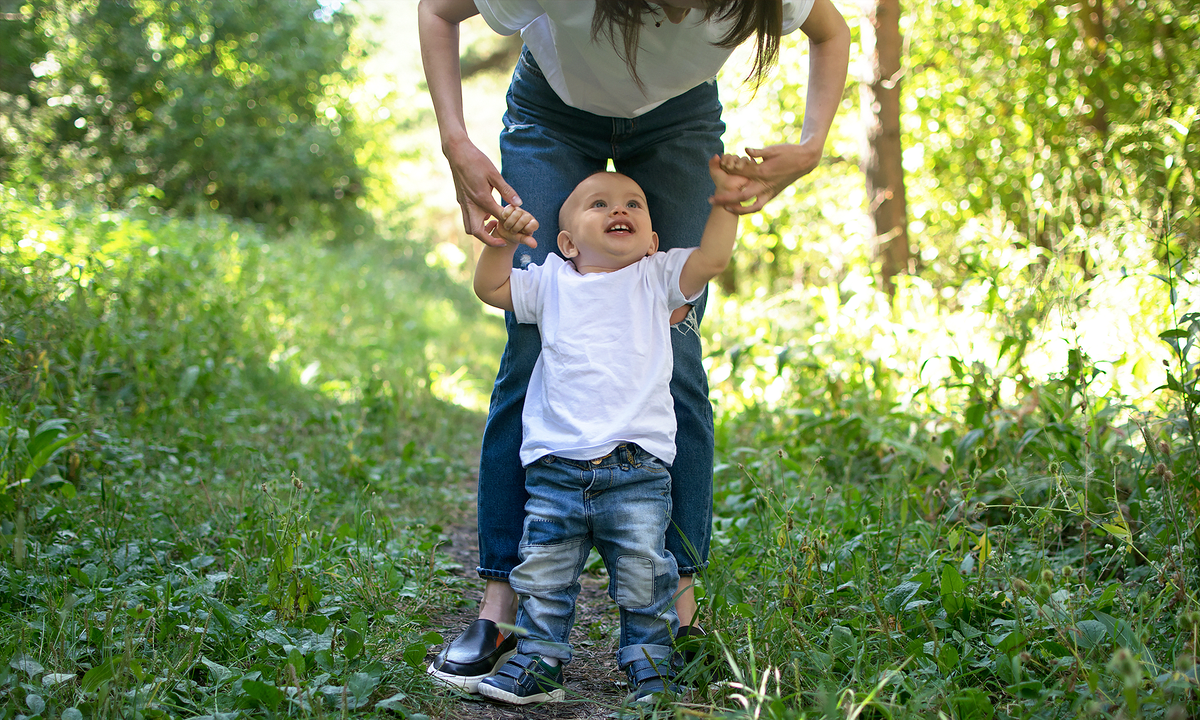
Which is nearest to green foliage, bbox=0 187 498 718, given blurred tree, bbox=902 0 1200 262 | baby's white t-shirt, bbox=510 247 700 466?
baby's white t-shirt, bbox=510 247 700 466

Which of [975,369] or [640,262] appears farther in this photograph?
[975,369]

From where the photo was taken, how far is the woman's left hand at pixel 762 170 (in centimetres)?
161

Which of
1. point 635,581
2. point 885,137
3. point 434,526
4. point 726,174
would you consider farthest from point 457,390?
point 726,174

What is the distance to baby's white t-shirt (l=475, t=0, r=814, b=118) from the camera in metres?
1.63

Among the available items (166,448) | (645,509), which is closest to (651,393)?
(645,509)

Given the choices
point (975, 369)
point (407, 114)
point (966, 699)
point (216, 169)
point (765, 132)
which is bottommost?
point (966, 699)

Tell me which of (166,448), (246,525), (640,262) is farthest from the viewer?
(166,448)

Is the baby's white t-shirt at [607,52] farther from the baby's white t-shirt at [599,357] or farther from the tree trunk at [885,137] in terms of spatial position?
the tree trunk at [885,137]

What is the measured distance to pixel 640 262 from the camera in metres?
1.85

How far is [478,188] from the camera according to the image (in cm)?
169

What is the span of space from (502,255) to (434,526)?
1112 mm

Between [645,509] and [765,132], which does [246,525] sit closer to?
[645,509]

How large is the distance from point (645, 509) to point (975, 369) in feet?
5.19

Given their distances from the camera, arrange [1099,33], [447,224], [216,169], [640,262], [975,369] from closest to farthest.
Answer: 1. [640,262]
2. [975,369]
3. [1099,33]
4. [216,169]
5. [447,224]
